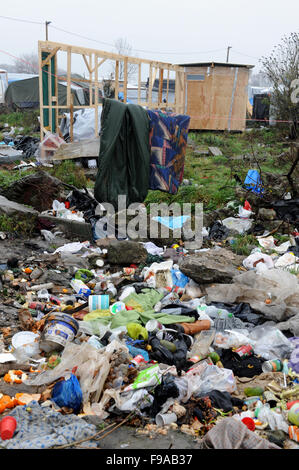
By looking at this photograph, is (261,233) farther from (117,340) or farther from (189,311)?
(117,340)

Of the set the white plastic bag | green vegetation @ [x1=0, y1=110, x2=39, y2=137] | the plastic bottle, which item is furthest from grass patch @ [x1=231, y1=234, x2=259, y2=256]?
green vegetation @ [x1=0, y1=110, x2=39, y2=137]

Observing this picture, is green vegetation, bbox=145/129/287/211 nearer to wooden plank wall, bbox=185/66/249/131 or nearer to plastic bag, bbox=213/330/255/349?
wooden plank wall, bbox=185/66/249/131

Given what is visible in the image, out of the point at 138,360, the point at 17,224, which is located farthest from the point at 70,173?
the point at 138,360

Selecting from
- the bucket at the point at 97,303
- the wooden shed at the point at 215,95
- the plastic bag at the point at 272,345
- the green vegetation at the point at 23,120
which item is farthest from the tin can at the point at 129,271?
the green vegetation at the point at 23,120

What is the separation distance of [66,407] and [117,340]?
2.54 ft

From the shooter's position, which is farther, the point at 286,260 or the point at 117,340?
the point at 286,260

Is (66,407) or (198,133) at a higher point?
(198,133)

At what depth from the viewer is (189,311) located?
414 centimetres

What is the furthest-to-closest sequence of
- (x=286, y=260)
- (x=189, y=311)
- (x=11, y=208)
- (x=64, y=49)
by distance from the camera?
(x=64, y=49), (x=11, y=208), (x=286, y=260), (x=189, y=311)

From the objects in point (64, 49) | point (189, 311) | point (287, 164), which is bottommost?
point (189, 311)

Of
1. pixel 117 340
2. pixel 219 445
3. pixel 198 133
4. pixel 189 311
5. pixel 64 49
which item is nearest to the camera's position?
pixel 219 445

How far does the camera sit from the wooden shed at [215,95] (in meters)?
14.7

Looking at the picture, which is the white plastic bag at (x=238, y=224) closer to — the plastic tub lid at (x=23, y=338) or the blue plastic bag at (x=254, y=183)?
the blue plastic bag at (x=254, y=183)
